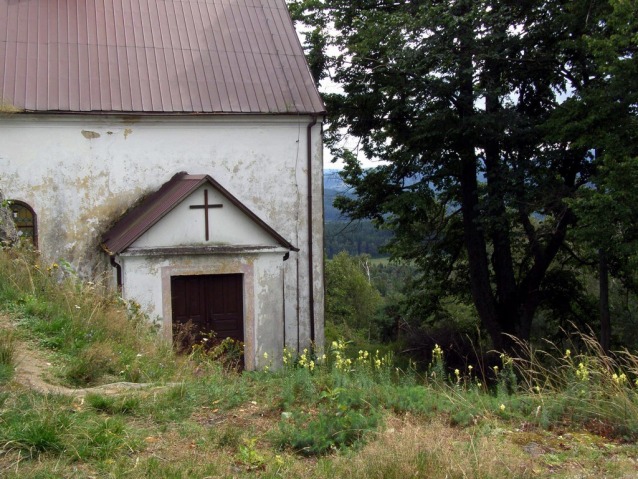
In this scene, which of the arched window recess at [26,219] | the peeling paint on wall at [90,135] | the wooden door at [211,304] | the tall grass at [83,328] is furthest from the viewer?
the peeling paint on wall at [90,135]

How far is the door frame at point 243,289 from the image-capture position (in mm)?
9977

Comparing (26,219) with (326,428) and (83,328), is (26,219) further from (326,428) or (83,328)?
(326,428)

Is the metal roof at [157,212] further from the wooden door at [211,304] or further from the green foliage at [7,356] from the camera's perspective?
the green foliage at [7,356]

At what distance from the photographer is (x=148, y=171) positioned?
1127cm

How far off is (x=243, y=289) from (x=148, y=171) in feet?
9.98

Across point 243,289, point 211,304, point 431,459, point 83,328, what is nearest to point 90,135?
point 211,304

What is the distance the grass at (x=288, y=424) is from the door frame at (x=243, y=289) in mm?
3564

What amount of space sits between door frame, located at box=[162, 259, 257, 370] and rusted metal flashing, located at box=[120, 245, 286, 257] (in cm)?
28

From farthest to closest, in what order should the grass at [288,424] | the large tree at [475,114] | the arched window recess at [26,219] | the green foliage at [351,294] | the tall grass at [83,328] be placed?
the green foliage at [351,294], the large tree at [475,114], the arched window recess at [26,219], the tall grass at [83,328], the grass at [288,424]

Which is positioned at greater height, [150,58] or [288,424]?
[150,58]

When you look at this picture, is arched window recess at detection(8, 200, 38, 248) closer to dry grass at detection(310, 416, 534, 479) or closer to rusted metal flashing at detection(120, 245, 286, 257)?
Answer: rusted metal flashing at detection(120, 245, 286, 257)

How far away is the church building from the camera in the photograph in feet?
33.6

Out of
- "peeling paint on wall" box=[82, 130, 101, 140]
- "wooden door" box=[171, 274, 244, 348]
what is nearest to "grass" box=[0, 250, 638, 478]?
"wooden door" box=[171, 274, 244, 348]

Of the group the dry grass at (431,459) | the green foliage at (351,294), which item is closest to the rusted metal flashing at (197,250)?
the dry grass at (431,459)
